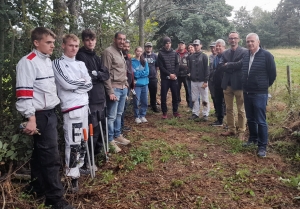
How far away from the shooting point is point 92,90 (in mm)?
4117

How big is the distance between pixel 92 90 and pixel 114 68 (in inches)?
39.5

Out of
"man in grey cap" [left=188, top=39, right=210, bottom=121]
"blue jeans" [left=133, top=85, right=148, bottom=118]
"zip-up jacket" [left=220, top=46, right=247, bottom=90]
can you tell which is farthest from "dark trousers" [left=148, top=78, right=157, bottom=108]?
"zip-up jacket" [left=220, top=46, right=247, bottom=90]

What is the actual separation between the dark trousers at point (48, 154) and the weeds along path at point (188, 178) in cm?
38

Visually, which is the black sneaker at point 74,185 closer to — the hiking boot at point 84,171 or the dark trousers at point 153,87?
the hiking boot at point 84,171

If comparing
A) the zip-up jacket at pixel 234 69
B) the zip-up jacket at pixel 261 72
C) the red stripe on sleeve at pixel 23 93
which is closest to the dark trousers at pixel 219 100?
the zip-up jacket at pixel 234 69

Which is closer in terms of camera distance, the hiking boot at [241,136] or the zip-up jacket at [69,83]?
the zip-up jacket at [69,83]

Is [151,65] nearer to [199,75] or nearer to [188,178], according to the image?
[199,75]

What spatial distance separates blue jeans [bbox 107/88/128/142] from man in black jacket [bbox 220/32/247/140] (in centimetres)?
221

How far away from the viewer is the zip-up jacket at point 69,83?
339cm

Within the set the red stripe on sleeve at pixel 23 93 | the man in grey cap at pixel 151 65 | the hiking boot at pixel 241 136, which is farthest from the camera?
the man in grey cap at pixel 151 65

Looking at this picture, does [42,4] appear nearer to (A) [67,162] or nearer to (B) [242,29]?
(A) [67,162]

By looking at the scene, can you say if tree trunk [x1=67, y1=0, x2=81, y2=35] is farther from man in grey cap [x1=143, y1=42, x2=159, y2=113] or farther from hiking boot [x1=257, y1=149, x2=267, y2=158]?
hiking boot [x1=257, y1=149, x2=267, y2=158]

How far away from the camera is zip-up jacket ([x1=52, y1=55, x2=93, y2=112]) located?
3387 mm

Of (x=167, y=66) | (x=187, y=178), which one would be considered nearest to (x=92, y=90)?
(x=187, y=178)
